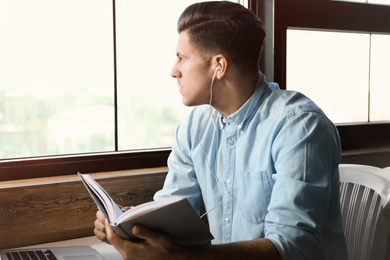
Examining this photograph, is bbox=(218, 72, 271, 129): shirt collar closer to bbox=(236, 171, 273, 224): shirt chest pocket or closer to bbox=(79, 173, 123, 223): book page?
bbox=(236, 171, 273, 224): shirt chest pocket

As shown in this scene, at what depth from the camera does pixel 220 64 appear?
1.40m

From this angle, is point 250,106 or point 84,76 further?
point 84,76

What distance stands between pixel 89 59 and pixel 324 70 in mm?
1204

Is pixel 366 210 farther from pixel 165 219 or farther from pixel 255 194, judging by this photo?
pixel 165 219

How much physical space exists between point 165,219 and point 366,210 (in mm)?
791

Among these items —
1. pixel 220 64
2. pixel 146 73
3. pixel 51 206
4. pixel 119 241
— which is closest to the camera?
pixel 119 241

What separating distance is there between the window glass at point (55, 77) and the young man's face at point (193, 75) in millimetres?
516

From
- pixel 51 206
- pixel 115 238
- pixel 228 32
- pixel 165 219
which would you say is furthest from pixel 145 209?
pixel 51 206

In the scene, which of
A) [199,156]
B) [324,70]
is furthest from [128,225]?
[324,70]

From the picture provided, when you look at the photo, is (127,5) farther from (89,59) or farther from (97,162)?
(97,162)

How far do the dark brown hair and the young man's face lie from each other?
0.03 m

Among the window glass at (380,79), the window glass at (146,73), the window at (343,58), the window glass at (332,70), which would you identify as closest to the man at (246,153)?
the window glass at (146,73)

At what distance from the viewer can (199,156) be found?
1.51 meters

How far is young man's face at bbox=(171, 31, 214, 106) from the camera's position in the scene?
1418 millimetres
